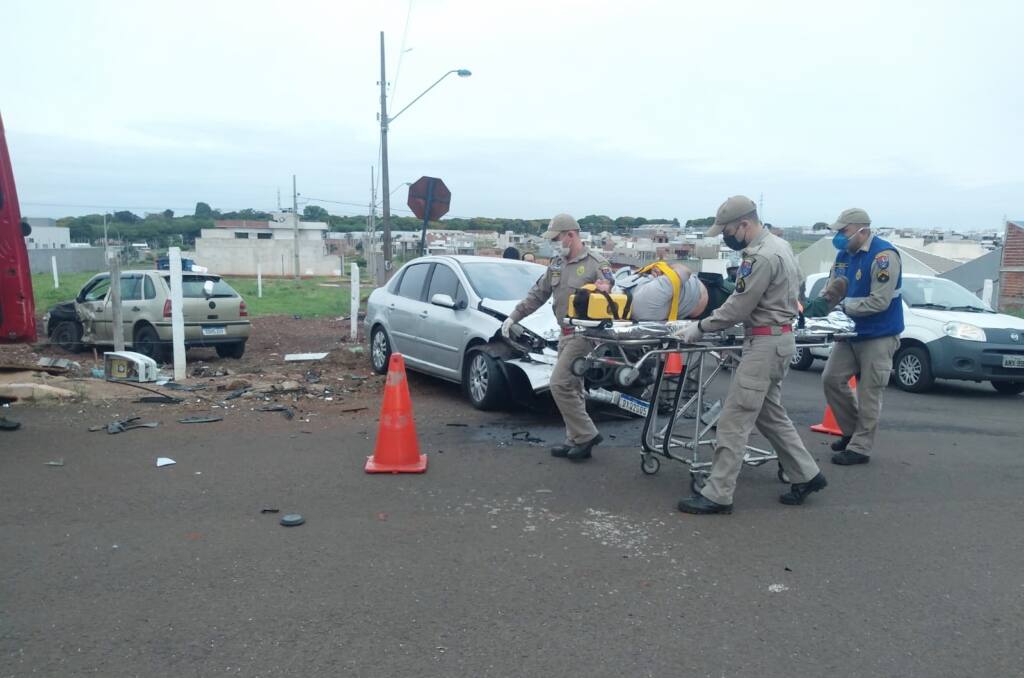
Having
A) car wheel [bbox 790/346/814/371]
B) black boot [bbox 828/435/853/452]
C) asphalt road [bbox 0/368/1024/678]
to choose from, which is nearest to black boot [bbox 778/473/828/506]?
asphalt road [bbox 0/368/1024/678]

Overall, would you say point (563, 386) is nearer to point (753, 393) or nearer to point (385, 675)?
point (753, 393)

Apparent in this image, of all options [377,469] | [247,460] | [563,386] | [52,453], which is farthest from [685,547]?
[52,453]

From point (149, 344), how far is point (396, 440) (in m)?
7.66

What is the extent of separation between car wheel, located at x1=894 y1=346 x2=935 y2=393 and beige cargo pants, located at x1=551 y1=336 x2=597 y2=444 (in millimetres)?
6104

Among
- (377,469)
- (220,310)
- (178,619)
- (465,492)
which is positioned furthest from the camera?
(220,310)

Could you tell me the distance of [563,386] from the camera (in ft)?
20.7

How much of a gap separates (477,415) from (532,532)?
137 inches

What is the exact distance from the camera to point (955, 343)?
10.2 meters

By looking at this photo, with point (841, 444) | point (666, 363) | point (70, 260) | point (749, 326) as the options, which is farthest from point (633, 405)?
point (70, 260)

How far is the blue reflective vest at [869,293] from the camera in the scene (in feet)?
21.4

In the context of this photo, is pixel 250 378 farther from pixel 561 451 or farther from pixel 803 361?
pixel 803 361

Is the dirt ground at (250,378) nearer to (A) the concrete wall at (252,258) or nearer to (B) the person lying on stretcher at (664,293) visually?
(B) the person lying on stretcher at (664,293)

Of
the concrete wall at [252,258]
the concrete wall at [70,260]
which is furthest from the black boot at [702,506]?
the concrete wall at [252,258]

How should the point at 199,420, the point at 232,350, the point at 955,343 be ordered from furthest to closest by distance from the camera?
the point at 232,350, the point at 955,343, the point at 199,420
